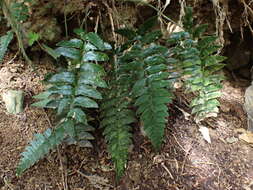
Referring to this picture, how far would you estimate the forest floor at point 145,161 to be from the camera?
1772 mm

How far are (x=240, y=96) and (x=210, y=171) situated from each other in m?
0.96

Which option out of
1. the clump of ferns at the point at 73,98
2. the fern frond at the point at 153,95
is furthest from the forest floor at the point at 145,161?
the fern frond at the point at 153,95

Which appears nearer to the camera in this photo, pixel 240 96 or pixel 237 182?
Answer: pixel 237 182

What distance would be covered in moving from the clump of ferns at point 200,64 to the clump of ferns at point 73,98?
20.4 inches

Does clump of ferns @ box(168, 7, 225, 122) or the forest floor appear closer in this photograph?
the forest floor

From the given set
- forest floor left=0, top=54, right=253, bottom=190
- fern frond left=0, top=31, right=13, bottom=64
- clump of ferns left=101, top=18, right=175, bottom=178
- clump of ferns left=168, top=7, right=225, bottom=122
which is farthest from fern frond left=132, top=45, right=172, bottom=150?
fern frond left=0, top=31, right=13, bottom=64

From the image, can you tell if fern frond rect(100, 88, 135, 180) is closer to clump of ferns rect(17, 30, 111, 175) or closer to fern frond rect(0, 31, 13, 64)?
clump of ferns rect(17, 30, 111, 175)

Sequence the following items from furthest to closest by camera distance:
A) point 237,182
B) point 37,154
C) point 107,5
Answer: point 107,5 → point 237,182 → point 37,154

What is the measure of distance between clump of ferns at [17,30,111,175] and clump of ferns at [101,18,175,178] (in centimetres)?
15

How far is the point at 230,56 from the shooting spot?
3.18 metres

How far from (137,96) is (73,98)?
1.25 ft

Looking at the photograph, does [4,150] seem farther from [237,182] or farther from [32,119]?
[237,182]

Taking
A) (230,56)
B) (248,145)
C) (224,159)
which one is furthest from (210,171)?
(230,56)

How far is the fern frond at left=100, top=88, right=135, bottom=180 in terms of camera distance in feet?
5.53
